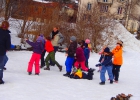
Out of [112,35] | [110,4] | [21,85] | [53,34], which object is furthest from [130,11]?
[21,85]

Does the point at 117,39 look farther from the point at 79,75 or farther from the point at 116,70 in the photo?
the point at 79,75

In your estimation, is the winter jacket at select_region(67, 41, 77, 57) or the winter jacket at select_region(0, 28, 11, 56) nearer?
the winter jacket at select_region(0, 28, 11, 56)

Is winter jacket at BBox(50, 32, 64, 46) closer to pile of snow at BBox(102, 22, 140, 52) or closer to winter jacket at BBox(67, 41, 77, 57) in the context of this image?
winter jacket at BBox(67, 41, 77, 57)

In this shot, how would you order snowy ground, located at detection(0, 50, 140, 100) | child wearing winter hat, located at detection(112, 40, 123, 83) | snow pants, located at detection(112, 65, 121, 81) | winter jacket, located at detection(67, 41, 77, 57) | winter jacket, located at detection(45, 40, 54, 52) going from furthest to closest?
winter jacket, located at detection(45, 40, 54, 52) < snow pants, located at detection(112, 65, 121, 81) < child wearing winter hat, located at detection(112, 40, 123, 83) < winter jacket, located at detection(67, 41, 77, 57) < snowy ground, located at detection(0, 50, 140, 100)

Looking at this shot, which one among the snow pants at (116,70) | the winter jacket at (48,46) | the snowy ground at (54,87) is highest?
the winter jacket at (48,46)

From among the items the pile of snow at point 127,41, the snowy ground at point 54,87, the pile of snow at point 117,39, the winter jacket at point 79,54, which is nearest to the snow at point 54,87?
the snowy ground at point 54,87

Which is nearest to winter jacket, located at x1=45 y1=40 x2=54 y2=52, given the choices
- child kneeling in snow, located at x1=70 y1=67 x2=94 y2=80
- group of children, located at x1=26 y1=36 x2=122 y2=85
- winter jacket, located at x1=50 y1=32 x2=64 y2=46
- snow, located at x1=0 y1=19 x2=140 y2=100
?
group of children, located at x1=26 y1=36 x2=122 y2=85

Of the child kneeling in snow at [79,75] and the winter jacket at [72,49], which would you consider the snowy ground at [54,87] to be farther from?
the winter jacket at [72,49]

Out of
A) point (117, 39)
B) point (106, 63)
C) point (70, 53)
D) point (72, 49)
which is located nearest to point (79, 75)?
point (70, 53)

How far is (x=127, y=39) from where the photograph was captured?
25.8 m

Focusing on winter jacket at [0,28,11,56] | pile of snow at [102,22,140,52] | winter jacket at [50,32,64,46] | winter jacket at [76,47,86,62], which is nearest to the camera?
winter jacket at [0,28,11,56]

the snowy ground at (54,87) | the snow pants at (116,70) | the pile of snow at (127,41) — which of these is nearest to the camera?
the snowy ground at (54,87)

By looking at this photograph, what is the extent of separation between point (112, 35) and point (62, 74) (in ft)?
38.6

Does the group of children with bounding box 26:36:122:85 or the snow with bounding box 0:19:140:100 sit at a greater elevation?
the group of children with bounding box 26:36:122:85
